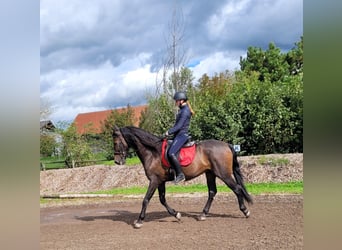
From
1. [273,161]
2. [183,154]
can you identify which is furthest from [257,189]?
[183,154]

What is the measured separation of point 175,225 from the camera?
25.3 ft

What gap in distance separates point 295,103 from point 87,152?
13091 millimetres

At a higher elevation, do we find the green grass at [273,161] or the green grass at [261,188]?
the green grass at [273,161]

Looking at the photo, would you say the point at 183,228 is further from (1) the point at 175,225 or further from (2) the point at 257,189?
(2) the point at 257,189

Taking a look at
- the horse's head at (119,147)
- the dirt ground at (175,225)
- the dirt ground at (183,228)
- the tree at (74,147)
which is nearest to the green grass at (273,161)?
the dirt ground at (175,225)

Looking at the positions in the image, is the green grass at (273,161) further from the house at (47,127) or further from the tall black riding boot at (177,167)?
the house at (47,127)

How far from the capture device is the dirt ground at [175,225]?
618 centimetres

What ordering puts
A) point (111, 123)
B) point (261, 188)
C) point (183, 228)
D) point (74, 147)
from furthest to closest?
point (111, 123), point (74, 147), point (261, 188), point (183, 228)

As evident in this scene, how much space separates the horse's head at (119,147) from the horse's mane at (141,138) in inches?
3.8

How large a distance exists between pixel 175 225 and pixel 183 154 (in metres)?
1.51

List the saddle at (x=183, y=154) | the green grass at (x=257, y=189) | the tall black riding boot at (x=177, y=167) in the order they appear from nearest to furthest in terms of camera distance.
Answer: the tall black riding boot at (x=177, y=167) < the saddle at (x=183, y=154) < the green grass at (x=257, y=189)

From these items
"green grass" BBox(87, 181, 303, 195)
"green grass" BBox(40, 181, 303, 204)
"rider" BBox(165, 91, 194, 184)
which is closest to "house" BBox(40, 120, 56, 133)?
"green grass" BBox(40, 181, 303, 204)
